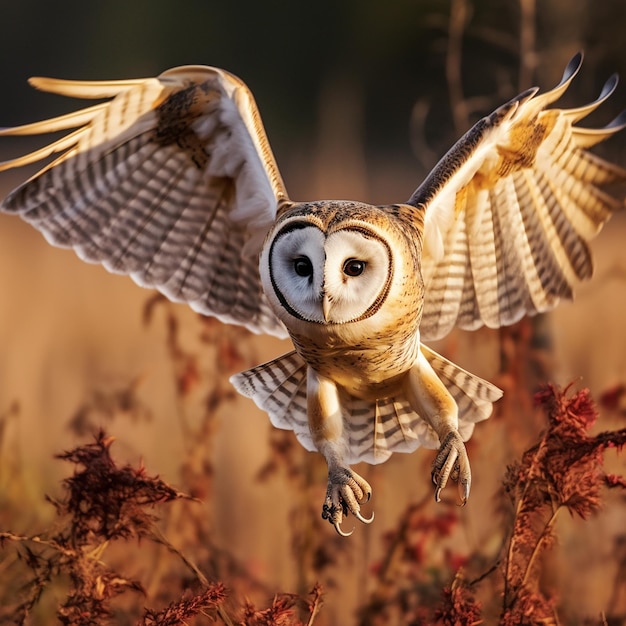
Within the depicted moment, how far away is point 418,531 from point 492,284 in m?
0.91

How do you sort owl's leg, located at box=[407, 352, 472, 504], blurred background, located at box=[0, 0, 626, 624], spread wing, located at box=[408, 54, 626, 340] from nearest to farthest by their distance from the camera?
owl's leg, located at box=[407, 352, 472, 504], spread wing, located at box=[408, 54, 626, 340], blurred background, located at box=[0, 0, 626, 624]

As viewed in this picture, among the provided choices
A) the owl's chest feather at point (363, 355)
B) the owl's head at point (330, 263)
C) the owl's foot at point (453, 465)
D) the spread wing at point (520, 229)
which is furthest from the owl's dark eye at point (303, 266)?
the spread wing at point (520, 229)

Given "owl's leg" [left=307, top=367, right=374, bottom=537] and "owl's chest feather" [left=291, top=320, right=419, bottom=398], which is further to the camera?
"owl's leg" [left=307, top=367, right=374, bottom=537]

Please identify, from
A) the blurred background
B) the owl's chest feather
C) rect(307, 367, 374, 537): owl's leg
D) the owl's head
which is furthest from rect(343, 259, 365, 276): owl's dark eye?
the blurred background

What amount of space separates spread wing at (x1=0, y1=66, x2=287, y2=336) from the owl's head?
469 mm

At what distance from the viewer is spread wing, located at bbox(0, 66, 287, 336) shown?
336cm

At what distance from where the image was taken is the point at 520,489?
2.42m

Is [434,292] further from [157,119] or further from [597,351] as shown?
[597,351]

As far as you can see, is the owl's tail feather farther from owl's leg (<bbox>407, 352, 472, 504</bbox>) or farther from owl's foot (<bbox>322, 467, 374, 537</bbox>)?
owl's foot (<bbox>322, 467, 374, 537</bbox>)

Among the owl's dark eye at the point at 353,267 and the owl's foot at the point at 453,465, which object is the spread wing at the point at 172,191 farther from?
the owl's foot at the point at 453,465

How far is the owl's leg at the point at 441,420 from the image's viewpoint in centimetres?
292

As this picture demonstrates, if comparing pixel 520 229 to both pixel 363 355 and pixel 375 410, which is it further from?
pixel 363 355

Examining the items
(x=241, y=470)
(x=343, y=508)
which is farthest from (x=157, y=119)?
(x=241, y=470)

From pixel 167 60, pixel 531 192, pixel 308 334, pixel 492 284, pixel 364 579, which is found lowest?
pixel 364 579
